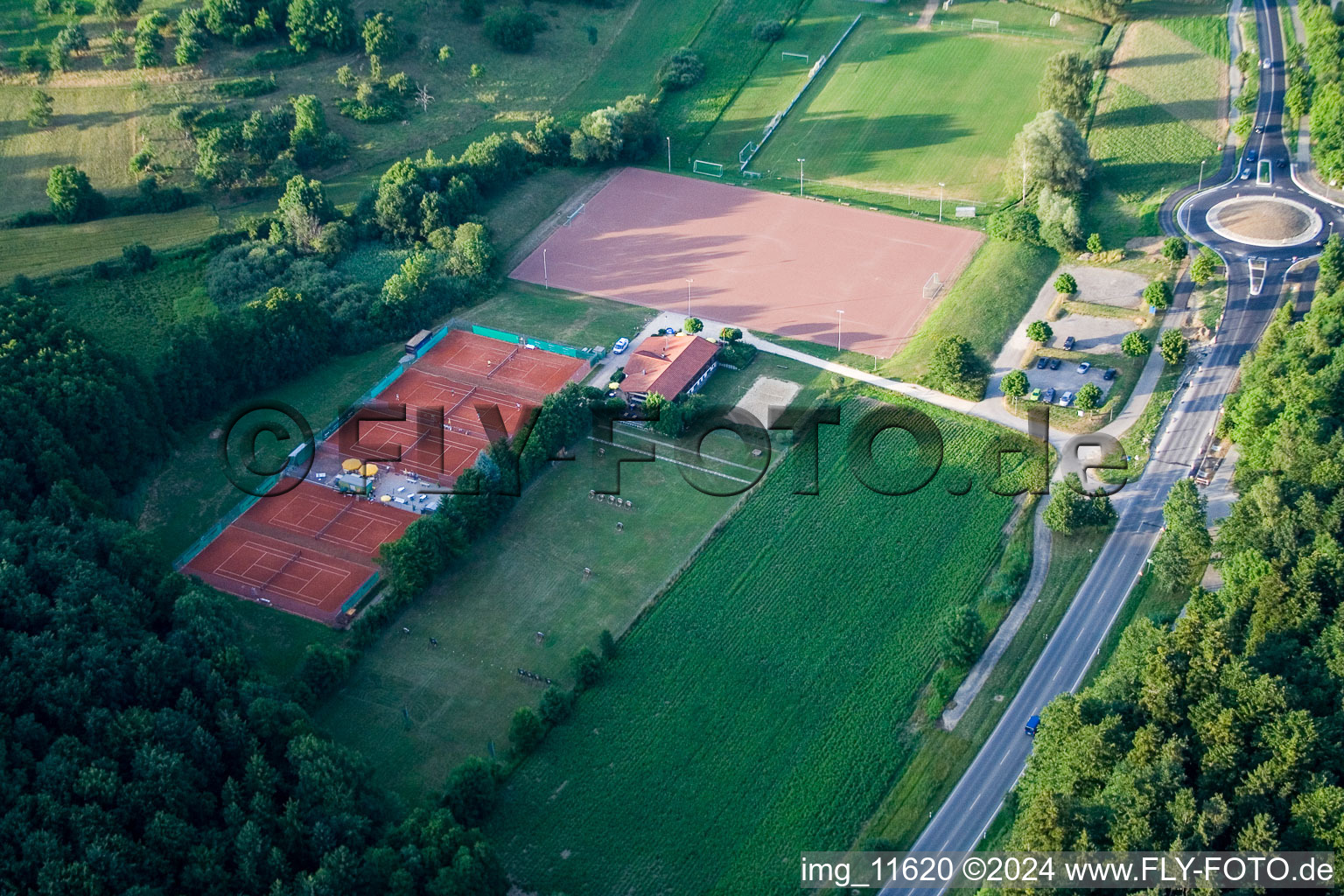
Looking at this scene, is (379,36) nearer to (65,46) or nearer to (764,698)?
(65,46)

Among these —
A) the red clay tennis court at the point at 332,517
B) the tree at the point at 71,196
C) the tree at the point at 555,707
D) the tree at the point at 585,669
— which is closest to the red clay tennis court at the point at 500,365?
the red clay tennis court at the point at 332,517

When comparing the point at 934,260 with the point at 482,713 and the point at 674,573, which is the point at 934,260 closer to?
the point at 674,573

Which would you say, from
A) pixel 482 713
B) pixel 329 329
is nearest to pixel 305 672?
pixel 482 713

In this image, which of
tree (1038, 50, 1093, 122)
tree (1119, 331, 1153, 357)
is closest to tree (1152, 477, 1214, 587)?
tree (1119, 331, 1153, 357)

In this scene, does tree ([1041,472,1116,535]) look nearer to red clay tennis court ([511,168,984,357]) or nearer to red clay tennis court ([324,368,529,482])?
red clay tennis court ([511,168,984,357])

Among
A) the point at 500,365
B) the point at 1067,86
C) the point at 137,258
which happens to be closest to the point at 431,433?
the point at 500,365
